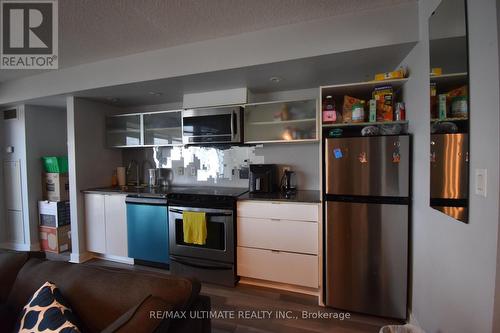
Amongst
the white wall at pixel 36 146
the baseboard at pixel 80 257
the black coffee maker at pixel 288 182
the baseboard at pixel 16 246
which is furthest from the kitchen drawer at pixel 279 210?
the baseboard at pixel 16 246

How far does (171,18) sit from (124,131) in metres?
1.96

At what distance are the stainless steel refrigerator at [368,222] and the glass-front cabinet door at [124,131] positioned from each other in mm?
2518

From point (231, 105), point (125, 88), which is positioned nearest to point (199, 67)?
point (231, 105)

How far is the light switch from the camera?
3.04 feet

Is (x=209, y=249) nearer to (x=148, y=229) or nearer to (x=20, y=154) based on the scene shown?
(x=148, y=229)

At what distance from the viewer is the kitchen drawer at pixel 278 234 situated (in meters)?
2.08

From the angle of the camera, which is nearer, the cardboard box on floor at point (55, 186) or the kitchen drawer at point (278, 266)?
the kitchen drawer at point (278, 266)

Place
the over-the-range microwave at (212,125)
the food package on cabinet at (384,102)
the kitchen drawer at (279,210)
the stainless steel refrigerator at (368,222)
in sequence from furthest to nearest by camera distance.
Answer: the over-the-range microwave at (212,125) < the kitchen drawer at (279,210) < the food package on cabinet at (384,102) < the stainless steel refrigerator at (368,222)

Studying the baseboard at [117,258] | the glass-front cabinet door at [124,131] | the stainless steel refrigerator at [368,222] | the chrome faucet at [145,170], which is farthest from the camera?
the chrome faucet at [145,170]

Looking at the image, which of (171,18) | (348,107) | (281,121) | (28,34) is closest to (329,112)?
(348,107)

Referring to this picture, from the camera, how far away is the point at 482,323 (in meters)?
0.96

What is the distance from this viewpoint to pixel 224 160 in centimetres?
301

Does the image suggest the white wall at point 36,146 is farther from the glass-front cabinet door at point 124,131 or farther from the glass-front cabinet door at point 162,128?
the glass-front cabinet door at point 162,128

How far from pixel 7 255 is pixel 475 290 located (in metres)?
2.36
